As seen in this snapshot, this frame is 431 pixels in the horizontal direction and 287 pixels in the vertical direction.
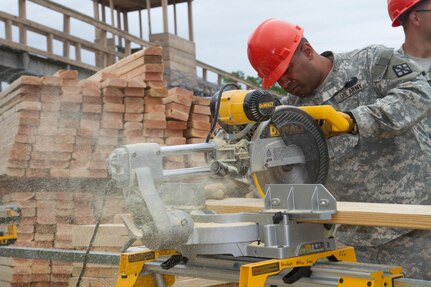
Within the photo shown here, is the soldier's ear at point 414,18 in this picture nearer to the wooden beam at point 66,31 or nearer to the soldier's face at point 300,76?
the soldier's face at point 300,76

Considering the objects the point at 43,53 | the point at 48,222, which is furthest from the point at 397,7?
the point at 43,53

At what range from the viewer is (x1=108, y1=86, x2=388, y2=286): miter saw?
240 centimetres

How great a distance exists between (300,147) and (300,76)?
0.71 metres

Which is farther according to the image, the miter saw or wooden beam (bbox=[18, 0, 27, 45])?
wooden beam (bbox=[18, 0, 27, 45])

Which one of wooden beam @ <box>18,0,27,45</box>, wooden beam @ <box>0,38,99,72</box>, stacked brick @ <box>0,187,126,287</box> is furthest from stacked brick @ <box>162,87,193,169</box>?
wooden beam @ <box>18,0,27,45</box>

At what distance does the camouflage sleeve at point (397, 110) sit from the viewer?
3029 mm

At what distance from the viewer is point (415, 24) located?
430 centimetres

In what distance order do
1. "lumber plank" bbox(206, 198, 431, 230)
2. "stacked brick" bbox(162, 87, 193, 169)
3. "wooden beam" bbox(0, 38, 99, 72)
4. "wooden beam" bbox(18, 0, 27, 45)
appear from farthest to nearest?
1. "wooden beam" bbox(18, 0, 27, 45)
2. "wooden beam" bbox(0, 38, 99, 72)
3. "stacked brick" bbox(162, 87, 193, 169)
4. "lumber plank" bbox(206, 198, 431, 230)

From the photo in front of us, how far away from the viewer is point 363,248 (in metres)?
3.55

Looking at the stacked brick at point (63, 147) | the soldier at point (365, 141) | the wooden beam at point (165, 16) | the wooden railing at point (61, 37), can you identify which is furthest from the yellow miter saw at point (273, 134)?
the wooden beam at point (165, 16)

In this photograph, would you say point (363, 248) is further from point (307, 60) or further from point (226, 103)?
point (226, 103)

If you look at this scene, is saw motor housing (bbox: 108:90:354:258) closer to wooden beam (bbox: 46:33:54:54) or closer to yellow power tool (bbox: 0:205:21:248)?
yellow power tool (bbox: 0:205:21:248)

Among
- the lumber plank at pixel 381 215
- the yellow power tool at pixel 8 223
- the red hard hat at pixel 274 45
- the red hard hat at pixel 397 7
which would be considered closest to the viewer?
the lumber plank at pixel 381 215

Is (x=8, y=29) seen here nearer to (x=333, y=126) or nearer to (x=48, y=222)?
(x=48, y=222)
